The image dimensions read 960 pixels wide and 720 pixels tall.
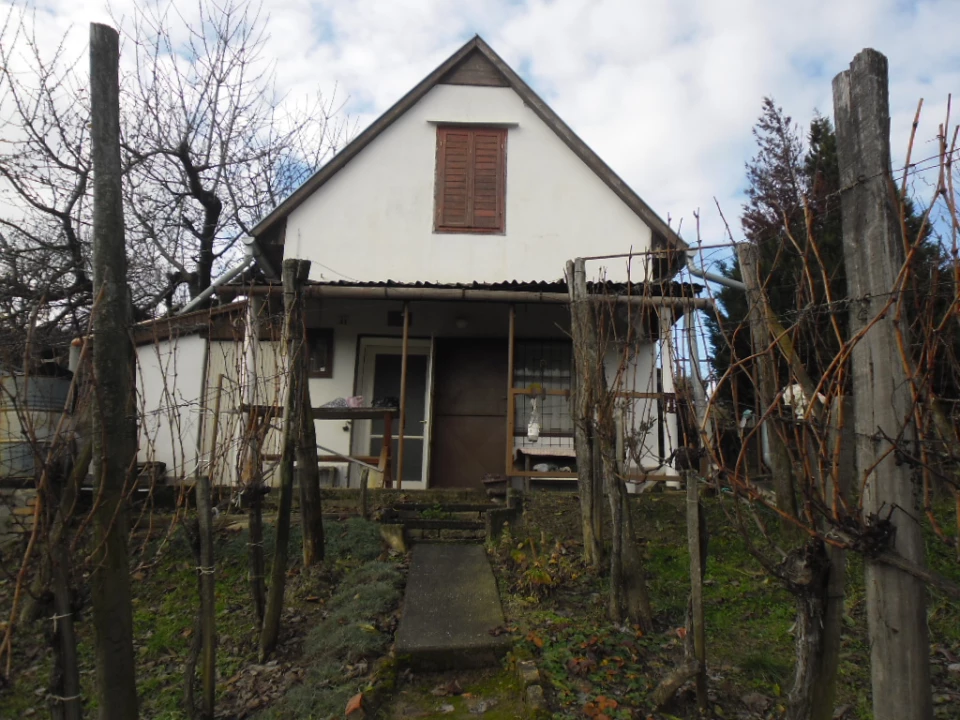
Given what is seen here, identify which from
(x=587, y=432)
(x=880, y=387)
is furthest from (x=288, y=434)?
(x=880, y=387)

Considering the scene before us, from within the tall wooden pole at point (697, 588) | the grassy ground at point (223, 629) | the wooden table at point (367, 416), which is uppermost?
the wooden table at point (367, 416)

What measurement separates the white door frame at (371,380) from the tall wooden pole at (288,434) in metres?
4.94

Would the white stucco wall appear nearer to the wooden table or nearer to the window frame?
the window frame

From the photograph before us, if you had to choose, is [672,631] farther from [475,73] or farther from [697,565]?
[475,73]

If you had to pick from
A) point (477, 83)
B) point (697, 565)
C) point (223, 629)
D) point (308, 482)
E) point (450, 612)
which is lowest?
point (223, 629)

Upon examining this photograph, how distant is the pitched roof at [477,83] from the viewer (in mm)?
10844

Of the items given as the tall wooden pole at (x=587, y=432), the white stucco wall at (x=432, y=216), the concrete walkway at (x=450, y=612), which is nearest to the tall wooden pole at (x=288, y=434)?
the concrete walkway at (x=450, y=612)

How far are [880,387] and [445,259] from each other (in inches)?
330

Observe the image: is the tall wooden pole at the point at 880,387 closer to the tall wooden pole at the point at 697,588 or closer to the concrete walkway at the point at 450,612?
the tall wooden pole at the point at 697,588

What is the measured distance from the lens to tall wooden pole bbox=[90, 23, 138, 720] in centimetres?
338

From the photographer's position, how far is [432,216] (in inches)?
428

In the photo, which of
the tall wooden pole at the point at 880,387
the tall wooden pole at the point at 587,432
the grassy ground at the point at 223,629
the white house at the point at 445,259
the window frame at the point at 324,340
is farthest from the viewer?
the window frame at the point at 324,340

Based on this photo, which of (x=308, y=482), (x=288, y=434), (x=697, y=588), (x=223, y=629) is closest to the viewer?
(x=697, y=588)

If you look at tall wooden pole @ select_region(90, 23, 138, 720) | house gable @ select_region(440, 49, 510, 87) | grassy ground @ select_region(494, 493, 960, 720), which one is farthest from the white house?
tall wooden pole @ select_region(90, 23, 138, 720)
